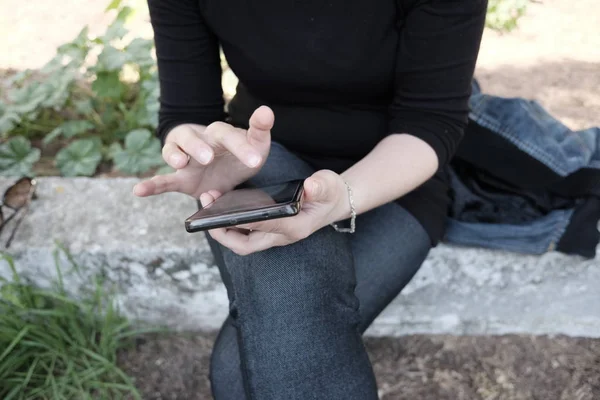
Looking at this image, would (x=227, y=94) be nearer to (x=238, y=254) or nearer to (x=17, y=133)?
(x=17, y=133)

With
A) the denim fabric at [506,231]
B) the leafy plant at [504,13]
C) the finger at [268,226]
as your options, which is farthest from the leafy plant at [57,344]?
the leafy plant at [504,13]

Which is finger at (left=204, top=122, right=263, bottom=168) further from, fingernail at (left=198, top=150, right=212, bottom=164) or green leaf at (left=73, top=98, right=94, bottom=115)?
green leaf at (left=73, top=98, right=94, bottom=115)

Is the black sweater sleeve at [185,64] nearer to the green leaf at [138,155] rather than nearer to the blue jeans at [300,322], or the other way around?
the blue jeans at [300,322]

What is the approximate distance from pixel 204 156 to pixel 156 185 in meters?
0.12

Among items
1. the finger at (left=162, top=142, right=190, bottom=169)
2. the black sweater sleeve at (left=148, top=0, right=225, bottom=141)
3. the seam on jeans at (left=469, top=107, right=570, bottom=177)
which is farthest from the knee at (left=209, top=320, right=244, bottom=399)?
the seam on jeans at (left=469, top=107, right=570, bottom=177)

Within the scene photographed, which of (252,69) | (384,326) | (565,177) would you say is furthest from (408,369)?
(252,69)

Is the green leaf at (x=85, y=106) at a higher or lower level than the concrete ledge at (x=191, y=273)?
higher

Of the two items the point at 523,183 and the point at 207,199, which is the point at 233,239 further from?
the point at 523,183

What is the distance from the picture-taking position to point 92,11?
271cm

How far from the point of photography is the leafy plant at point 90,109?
1.81 m

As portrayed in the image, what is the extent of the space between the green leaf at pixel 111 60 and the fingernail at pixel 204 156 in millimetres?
1087

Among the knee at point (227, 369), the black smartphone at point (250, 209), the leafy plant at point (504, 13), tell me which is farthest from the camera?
the leafy plant at point (504, 13)

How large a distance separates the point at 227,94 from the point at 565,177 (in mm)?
1375

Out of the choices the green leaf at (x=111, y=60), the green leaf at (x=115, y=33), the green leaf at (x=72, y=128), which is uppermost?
the green leaf at (x=115, y=33)
